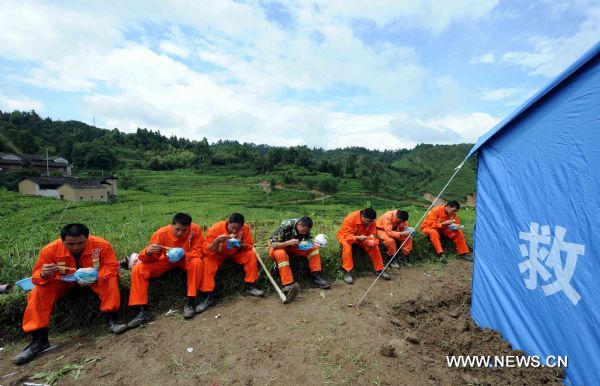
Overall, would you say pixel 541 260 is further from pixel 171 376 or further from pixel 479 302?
pixel 171 376

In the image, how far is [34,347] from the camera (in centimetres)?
308

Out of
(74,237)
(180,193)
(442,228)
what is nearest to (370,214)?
(442,228)

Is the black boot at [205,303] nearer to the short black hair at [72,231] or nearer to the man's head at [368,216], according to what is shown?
the short black hair at [72,231]

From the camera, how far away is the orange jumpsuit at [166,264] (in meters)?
3.64

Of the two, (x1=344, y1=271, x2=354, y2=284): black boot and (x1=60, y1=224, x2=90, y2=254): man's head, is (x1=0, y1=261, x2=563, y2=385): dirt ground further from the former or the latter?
(x1=60, y1=224, x2=90, y2=254): man's head

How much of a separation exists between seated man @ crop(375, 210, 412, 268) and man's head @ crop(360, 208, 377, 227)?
2.59 feet

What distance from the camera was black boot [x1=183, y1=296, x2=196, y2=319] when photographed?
3652mm

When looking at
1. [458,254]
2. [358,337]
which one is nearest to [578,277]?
[358,337]

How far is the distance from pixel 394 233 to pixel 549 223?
120 inches

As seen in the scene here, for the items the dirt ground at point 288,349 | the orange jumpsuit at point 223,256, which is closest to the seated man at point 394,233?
the dirt ground at point 288,349

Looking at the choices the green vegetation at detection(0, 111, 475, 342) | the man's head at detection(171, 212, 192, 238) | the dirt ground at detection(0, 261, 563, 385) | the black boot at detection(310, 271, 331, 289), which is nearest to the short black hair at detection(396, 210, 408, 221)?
the green vegetation at detection(0, 111, 475, 342)

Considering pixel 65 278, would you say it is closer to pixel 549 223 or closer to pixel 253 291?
pixel 253 291

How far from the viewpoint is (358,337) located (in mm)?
3096

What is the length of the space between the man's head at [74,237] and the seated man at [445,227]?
5.68m
